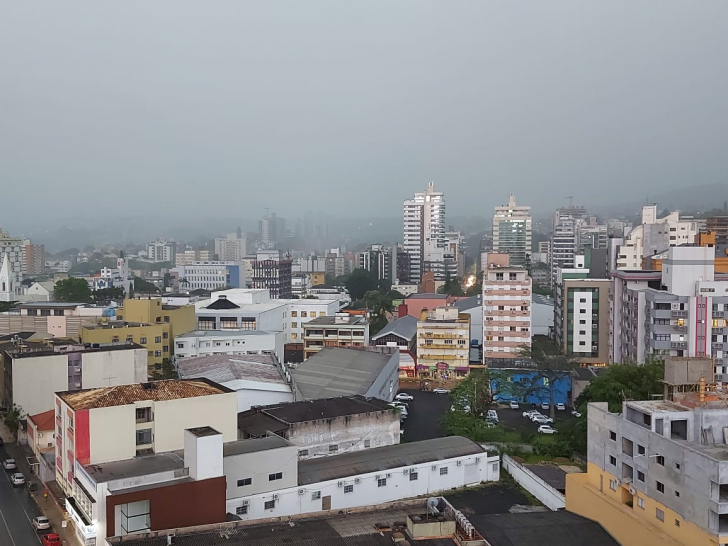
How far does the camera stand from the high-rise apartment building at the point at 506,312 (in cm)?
2252

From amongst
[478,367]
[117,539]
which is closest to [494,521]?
[117,539]

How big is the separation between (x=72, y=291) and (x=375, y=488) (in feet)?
91.8

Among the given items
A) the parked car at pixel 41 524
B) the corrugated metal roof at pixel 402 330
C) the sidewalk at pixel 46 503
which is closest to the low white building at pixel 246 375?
the sidewalk at pixel 46 503

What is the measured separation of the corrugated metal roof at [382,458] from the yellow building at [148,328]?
8710mm

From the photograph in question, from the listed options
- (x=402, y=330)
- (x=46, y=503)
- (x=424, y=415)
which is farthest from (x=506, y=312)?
(x=46, y=503)

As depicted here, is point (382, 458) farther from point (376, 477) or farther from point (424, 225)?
point (424, 225)

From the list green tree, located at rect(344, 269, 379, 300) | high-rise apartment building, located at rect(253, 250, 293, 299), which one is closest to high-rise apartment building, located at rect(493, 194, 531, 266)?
green tree, located at rect(344, 269, 379, 300)

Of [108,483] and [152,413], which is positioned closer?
[108,483]

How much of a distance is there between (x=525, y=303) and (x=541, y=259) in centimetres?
4833

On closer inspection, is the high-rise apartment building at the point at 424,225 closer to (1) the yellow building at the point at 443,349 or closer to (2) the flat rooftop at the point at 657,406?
(1) the yellow building at the point at 443,349

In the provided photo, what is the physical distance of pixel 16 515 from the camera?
36.5ft

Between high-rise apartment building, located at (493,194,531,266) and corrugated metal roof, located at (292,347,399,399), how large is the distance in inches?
1855

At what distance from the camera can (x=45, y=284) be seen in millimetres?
40500

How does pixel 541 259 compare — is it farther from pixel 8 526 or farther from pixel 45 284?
pixel 8 526
